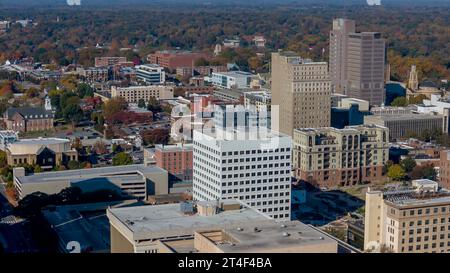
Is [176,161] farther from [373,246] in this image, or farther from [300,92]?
[373,246]

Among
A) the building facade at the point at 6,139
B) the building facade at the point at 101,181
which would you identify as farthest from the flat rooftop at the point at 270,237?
the building facade at the point at 6,139

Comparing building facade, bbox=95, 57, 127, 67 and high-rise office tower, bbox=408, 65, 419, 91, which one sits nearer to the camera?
high-rise office tower, bbox=408, 65, 419, 91

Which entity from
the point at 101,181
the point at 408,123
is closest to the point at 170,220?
the point at 101,181

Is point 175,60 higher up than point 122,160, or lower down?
higher up

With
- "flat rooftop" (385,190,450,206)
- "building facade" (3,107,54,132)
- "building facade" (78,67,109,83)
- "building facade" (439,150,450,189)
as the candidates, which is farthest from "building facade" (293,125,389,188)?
"building facade" (78,67,109,83)

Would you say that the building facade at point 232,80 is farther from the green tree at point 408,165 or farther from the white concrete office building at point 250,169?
the white concrete office building at point 250,169

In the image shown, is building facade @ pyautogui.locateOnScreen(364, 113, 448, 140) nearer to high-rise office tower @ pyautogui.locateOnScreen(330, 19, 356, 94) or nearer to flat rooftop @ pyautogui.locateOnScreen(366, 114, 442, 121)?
flat rooftop @ pyautogui.locateOnScreen(366, 114, 442, 121)
